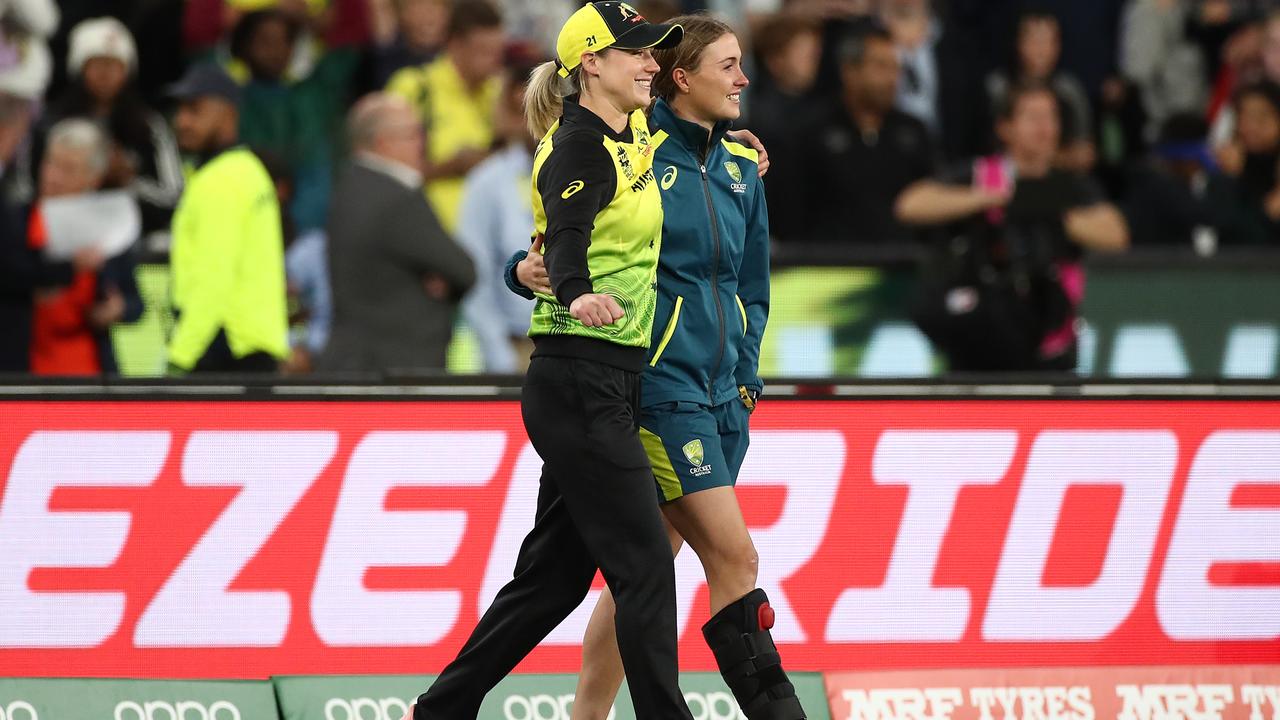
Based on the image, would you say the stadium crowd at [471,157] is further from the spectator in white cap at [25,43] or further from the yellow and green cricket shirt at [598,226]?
the yellow and green cricket shirt at [598,226]

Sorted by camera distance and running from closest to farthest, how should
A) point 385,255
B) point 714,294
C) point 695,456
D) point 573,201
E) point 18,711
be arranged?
point 573,201
point 695,456
point 714,294
point 18,711
point 385,255

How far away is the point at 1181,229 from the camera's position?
1143cm

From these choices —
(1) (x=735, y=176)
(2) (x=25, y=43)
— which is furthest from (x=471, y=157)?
(1) (x=735, y=176)

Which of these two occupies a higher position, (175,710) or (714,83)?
(714,83)

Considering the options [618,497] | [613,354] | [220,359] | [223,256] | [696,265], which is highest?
[696,265]

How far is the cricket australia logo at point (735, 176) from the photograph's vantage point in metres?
5.66

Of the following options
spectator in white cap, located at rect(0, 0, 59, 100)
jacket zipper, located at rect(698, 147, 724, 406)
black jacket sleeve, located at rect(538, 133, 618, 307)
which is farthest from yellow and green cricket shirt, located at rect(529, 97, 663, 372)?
spectator in white cap, located at rect(0, 0, 59, 100)

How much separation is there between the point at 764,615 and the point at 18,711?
2602mm

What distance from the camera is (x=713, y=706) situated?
6.52 metres

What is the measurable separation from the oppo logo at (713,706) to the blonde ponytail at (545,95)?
6.88ft

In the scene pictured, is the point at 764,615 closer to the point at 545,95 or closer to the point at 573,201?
the point at 573,201

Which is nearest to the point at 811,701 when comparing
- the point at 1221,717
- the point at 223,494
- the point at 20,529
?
the point at 1221,717

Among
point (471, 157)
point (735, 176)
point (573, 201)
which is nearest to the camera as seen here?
point (573, 201)

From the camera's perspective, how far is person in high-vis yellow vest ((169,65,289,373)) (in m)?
8.84
